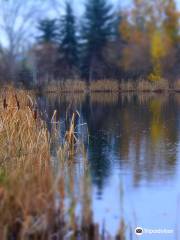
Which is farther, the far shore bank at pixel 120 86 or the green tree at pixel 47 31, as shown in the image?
the far shore bank at pixel 120 86

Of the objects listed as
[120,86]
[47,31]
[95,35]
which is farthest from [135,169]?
[95,35]

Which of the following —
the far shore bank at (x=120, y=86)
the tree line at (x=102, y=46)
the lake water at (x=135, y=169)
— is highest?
the tree line at (x=102, y=46)

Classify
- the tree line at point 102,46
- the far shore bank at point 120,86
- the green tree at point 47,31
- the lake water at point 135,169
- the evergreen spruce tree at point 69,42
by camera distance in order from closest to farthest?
the lake water at point 135,169, the tree line at point 102,46, the green tree at point 47,31, the far shore bank at point 120,86, the evergreen spruce tree at point 69,42

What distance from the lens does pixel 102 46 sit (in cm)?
2419

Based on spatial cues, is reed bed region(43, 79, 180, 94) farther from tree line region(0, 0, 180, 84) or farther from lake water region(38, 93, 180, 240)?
lake water region(38, 93, 180, 240)

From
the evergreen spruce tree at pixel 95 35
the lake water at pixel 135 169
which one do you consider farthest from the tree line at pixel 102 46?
the lake water at pixel 135 169

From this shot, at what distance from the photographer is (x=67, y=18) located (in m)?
26.3

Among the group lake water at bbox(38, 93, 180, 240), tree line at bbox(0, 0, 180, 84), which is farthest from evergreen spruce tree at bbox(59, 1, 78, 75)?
lake water at bbox(38, 93, 180, 240)

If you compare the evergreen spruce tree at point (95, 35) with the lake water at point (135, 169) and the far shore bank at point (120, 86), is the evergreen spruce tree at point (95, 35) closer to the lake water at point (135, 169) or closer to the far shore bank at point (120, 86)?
the far shore bank at point (120, 86)

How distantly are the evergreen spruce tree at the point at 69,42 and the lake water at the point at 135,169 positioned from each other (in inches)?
346

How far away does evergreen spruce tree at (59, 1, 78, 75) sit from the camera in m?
25.2

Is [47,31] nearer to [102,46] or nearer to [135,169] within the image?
[102,46]

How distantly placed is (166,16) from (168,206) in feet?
48.4

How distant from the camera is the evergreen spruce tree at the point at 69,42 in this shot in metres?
25.2
